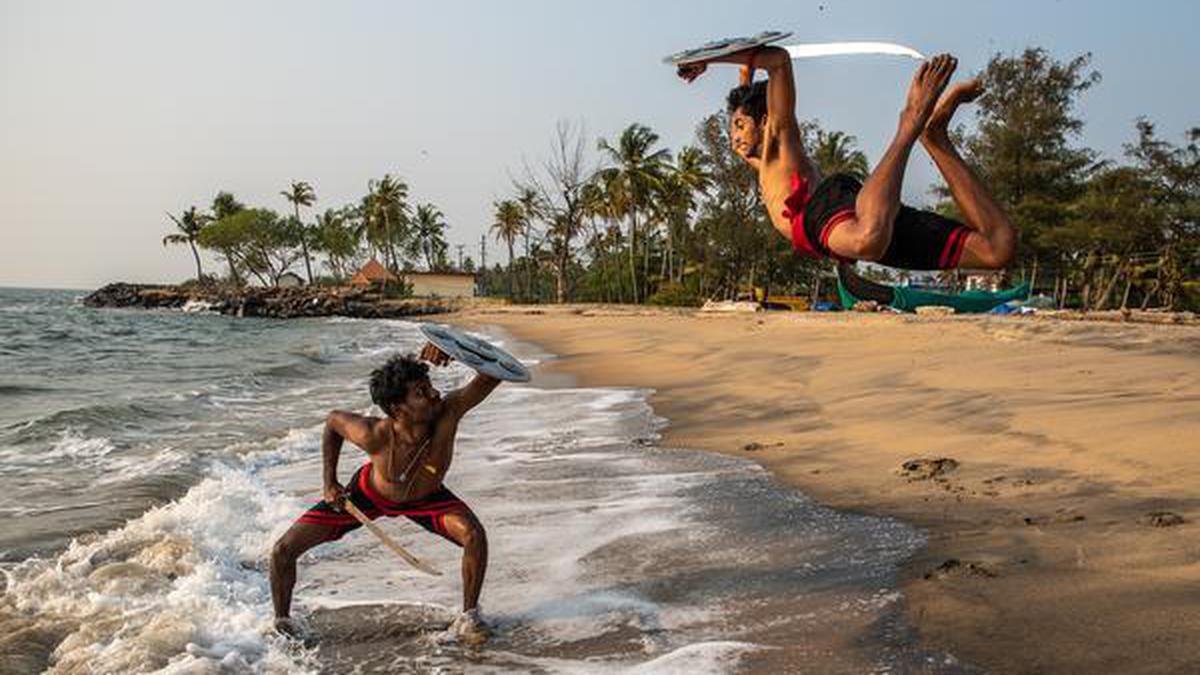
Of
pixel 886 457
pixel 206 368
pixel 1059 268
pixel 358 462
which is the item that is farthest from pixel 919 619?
pixel 1059 268

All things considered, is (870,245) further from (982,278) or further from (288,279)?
(288,279)

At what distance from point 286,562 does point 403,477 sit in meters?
0.73

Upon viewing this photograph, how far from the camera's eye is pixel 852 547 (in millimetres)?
5375

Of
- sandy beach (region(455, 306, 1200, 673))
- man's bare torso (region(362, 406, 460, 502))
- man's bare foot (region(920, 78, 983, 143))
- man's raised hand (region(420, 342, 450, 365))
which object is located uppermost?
man's bare foot (region(920, 78, 983, 143))

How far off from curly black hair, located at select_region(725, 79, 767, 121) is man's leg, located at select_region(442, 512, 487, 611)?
7.90 feet

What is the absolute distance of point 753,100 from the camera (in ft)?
→ 12.0

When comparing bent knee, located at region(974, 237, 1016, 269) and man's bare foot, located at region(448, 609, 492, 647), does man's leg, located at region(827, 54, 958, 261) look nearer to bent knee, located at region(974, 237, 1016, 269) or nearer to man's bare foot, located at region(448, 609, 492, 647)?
bent knee, located at region(974, 237, 1016, 269)

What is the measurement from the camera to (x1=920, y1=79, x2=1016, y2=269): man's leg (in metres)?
3.13

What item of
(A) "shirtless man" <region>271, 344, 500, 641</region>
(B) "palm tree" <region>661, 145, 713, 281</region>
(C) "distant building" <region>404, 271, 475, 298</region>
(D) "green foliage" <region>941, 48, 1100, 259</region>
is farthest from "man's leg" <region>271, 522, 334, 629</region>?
(C) "distant building" <region>404, 271, 475, 298</region>

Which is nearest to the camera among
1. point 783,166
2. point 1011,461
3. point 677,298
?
point 783,166

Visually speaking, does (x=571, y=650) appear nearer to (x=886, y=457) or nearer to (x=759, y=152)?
(x=759, y=152)

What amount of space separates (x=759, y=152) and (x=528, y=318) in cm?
4298

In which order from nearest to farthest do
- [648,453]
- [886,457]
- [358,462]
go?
[886,457] → [648,453] → [358,462]

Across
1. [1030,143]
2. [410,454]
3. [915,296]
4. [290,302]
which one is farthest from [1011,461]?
[290,302]
